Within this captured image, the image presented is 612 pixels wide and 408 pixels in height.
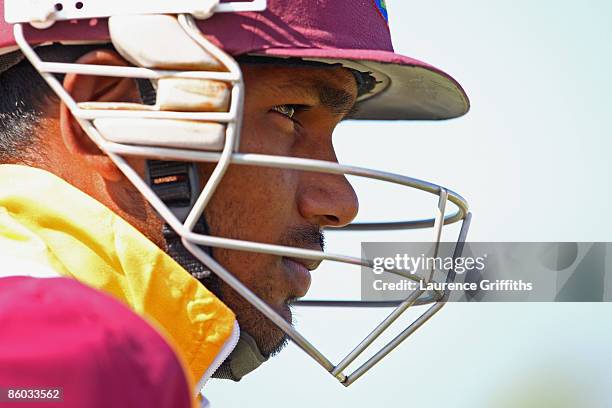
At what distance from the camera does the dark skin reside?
2.05 m

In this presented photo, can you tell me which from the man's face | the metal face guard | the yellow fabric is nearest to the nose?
the man's face

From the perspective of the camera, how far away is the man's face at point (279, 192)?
2135 millimetres

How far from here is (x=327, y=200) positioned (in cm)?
227

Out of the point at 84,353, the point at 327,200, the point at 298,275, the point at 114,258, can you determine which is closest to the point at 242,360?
the point at 298,275

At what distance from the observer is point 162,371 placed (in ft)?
4.09

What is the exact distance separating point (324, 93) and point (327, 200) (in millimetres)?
231

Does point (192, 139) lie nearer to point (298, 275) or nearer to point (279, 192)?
point (279, 192)

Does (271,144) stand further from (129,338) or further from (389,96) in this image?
(129,338)

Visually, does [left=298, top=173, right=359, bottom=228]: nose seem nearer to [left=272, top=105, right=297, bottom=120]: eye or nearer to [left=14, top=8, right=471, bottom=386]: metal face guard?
[left=272, top=105, right=297, bottom=120]: eye

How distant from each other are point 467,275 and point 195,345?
39.2 inches

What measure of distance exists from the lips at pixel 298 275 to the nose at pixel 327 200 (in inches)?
4.1

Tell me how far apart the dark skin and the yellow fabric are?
0.45 ft

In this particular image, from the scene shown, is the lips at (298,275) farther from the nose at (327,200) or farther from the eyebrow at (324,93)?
the eyebrow at (324,93)

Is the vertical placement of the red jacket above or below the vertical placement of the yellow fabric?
above
